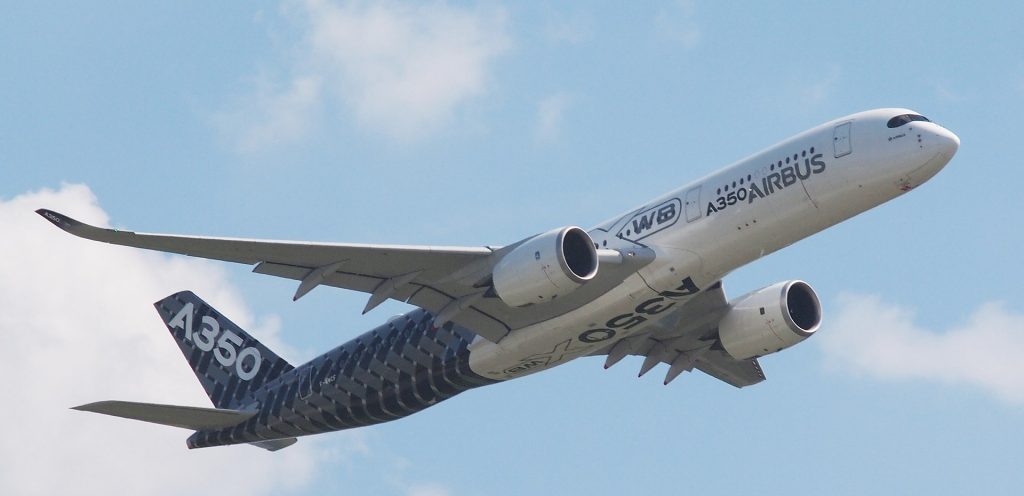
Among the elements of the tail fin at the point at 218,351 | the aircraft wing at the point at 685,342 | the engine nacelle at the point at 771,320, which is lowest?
the engine nacelle at the point at 771,320

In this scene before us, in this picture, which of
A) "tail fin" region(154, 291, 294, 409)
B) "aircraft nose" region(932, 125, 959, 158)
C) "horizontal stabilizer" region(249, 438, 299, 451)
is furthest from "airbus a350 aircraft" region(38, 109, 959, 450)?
"tail fin" region(154, 291, 294, 409)

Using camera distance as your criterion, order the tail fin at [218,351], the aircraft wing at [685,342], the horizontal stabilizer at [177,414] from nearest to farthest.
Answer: the horizontal stabilizer at [177,414]
the aircraft wing at [685,342]
the tail fin at [218,351]

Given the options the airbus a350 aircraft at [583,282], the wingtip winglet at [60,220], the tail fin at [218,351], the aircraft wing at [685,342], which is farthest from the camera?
the tail fin at [218,351]

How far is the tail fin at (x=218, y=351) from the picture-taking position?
4572cm

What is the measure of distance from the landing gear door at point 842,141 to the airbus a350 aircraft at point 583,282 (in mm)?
52

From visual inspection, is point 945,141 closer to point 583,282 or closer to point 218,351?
point 583,282

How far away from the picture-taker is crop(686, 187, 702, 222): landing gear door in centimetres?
3641

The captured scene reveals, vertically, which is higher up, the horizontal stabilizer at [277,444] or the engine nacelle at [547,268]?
the horizontal stabilizer at [277,444]

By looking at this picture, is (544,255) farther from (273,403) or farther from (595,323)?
(273,403)

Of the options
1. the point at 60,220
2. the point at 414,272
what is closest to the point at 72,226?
the point at 60,220

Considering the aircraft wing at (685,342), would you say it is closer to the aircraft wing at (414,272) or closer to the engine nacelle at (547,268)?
the aircraft wing at (414,272)

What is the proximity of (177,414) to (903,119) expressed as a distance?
2115 centimetres

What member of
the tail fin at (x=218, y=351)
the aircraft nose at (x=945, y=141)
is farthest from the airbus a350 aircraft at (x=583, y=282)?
the tail fin at (x=218, y=351)

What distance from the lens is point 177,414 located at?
140 ft
